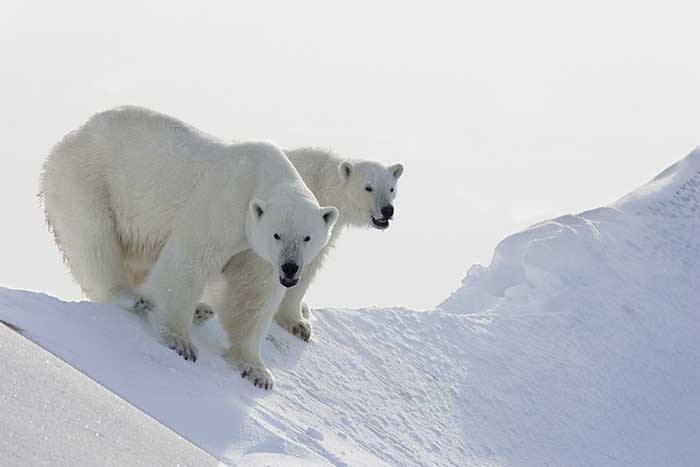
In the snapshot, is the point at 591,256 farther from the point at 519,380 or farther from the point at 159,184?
the point at 159,184

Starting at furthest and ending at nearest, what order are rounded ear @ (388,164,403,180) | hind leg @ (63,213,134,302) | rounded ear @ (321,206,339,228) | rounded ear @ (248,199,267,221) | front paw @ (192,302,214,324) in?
rounded ear @ (388,164,403,180) → front paw @ (192,302,214,324) → hind leg @ (63,213,134,302) → rounded ear @ (321,206,339,228) → rounded ear @ (248,199,267,221)

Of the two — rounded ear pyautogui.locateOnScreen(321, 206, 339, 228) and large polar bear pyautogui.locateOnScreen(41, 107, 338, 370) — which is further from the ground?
rounded ear pyautogui.locateOnScreen(321, 206, 339, 228)

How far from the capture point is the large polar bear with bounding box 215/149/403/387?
28.6ft

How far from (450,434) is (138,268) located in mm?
3592

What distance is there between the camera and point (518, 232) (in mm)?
16125

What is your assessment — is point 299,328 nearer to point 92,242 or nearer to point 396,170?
point 396,170

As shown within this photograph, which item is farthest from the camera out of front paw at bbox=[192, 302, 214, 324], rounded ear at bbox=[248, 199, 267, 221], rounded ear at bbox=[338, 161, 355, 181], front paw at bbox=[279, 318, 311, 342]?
rounded ear at bbox=[338, 161, 355, 181]

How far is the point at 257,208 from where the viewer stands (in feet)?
27.0

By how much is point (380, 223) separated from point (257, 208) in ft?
9.26

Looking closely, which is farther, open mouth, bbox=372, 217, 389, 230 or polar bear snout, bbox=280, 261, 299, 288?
open mouth, bbox=372, 217, 389, 230

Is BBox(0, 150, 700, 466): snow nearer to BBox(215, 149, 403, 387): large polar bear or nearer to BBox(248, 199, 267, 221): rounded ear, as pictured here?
BBox(215, 149, 403, 387): large polar bear

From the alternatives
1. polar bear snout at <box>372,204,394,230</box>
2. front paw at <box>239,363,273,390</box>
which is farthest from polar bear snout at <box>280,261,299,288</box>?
polar bear snout at <box>372,204,394,230</box>

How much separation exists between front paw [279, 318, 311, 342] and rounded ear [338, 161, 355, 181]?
1313 mm

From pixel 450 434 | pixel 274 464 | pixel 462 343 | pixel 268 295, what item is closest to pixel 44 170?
pixel 268 295
